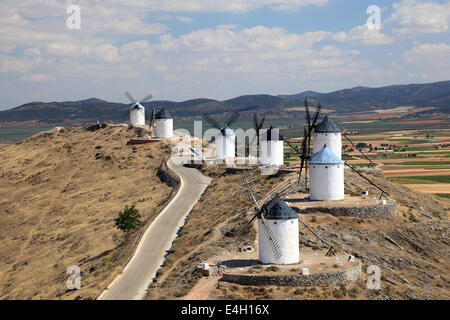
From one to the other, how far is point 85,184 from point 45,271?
2633 cm

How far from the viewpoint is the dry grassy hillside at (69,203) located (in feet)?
135

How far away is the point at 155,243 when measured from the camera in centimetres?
3909

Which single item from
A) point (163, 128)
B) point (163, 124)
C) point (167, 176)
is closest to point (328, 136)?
point (167, 176)

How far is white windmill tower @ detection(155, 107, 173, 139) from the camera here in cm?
7581

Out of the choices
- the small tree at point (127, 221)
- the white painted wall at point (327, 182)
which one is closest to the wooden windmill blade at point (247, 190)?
the white painted wall at point (327, 182)

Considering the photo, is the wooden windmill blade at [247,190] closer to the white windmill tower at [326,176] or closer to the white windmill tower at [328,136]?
the white windmill tower at [326,176]

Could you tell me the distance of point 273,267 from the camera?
29.7m

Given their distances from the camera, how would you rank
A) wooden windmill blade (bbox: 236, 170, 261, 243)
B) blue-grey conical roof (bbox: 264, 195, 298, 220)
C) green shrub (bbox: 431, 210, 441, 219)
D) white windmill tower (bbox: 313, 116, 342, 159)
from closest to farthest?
blue-grey conical roof (bbox: 264, 195, 298, 220) → wooden windmill blade (bbox: 236, 170, 261, 243) → green shrub (bbox: 431, 210, 441, 219) → white windmill tower (bbox: 313, 116, 342, 159)

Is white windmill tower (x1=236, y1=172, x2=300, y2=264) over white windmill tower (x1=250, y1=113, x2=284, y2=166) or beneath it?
beneath

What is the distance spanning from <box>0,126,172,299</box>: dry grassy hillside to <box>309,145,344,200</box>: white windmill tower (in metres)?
13.4

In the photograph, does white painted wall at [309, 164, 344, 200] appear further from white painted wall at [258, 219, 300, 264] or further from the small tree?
the small tree

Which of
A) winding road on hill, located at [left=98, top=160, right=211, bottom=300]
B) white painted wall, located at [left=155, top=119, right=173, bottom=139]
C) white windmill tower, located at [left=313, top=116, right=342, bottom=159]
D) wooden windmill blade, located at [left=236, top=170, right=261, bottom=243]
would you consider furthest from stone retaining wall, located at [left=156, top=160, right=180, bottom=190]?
white windmill tower, located at [left=313, top=116, right=342, bottom=159]
